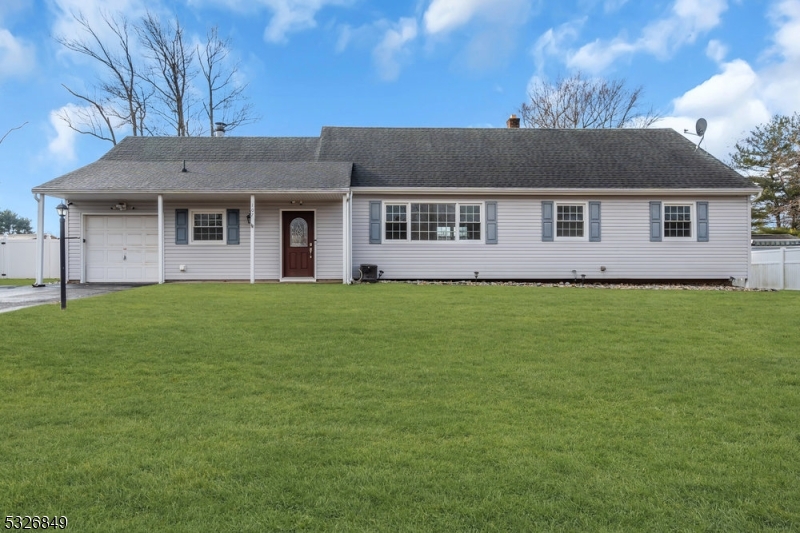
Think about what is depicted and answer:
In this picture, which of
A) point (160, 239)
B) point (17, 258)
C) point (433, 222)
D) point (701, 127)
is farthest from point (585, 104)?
point (17, 258)

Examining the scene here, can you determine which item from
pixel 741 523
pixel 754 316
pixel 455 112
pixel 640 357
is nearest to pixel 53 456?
pixel 741 523

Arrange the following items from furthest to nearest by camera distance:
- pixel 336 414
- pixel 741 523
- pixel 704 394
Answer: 1. pixel 704 394
2. pixel 336 414
3. pixel 741 523

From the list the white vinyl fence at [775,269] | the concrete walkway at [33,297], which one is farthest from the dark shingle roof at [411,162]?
the concrete walkway at [33,297]

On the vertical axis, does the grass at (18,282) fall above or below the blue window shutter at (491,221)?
below

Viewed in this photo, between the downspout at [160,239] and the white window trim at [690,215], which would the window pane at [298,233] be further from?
the white window trim at [690,215]

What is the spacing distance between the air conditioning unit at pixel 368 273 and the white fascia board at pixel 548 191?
88.9 inches

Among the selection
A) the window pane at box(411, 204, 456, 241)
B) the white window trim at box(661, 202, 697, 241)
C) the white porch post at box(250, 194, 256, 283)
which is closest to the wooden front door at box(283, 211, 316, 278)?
the white porch post at box(250, 194, 256, 283)

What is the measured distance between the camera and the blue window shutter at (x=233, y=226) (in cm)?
1529

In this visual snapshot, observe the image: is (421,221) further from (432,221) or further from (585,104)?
(585,104)

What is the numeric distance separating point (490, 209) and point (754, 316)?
28.3 ft

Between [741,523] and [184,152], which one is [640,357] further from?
[184,152]

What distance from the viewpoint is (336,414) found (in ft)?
12.3

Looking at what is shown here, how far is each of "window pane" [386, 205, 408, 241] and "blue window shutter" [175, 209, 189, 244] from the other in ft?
19.0

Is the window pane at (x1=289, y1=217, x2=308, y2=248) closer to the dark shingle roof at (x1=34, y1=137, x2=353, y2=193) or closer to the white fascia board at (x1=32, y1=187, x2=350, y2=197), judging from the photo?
the dark shingle roof at (x1=34, y1=137, x2=353, y2=193)
